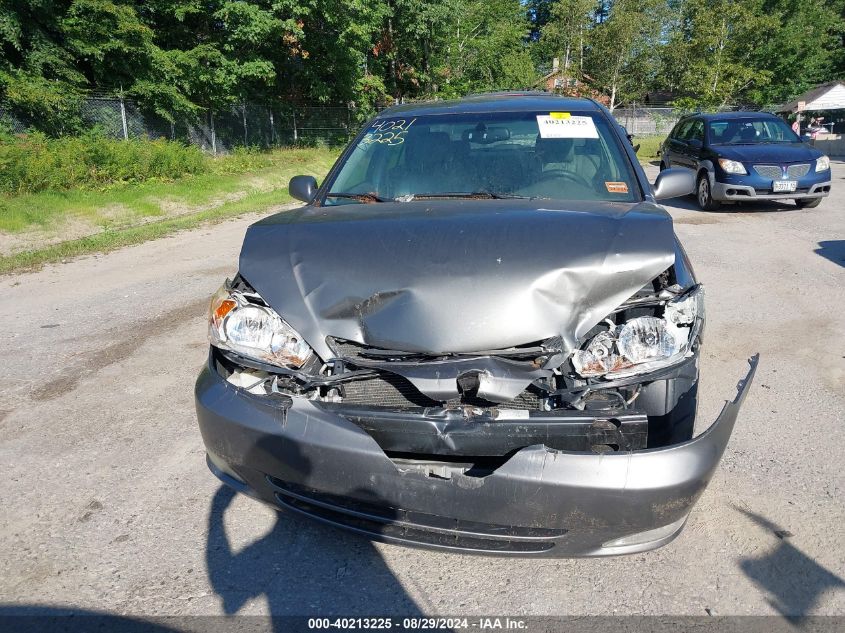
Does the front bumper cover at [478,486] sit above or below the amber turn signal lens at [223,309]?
below

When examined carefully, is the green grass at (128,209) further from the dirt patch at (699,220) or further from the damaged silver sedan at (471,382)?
the dirt patch at (699,220)

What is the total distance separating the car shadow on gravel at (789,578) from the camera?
2.39m

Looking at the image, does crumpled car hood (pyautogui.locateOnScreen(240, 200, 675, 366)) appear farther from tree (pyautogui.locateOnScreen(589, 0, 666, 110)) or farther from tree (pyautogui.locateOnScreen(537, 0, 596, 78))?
tree (pyautogui.locateOnScreen(537, 0, 596, 78))

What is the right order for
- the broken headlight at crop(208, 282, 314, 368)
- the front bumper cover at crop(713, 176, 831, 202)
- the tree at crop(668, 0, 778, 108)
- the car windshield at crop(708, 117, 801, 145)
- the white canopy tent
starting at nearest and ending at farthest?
the broken headlight at crop(208, 282, 314, 368) < the front bumper cover at crop(713, 176, 831, 202) < the car windshield at crop(708, 117, 801, 145) < the white canopy tent < the tree at crop(668, 0, 778, 108)

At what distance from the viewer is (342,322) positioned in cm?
248

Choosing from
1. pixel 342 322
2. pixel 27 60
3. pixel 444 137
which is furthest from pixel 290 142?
pixel 342 322

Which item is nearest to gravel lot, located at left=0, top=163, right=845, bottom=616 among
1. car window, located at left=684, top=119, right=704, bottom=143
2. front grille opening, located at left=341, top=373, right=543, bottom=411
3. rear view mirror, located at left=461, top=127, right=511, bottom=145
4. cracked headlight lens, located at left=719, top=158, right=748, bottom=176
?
front grille opening, located at left=341, top=373, right=543, bottom=411

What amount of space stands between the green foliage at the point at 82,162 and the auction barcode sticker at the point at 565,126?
459 inches

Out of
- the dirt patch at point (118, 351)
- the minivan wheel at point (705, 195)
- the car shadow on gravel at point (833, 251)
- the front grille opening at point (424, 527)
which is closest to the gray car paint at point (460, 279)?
the front grille opening at point (424, 527)

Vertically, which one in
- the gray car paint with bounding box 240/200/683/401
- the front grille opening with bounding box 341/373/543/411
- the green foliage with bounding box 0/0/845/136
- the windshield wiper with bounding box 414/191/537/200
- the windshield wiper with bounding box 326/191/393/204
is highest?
the green foliage with bounding box 0/0/845/136

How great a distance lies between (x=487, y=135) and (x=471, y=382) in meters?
2.08

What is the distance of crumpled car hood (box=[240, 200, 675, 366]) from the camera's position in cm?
237

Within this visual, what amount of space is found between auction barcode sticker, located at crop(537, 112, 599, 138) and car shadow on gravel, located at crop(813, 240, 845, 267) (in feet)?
17.8

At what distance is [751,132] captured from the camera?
12805mm
